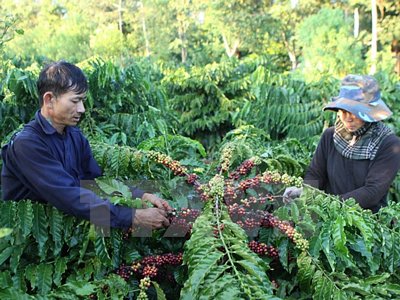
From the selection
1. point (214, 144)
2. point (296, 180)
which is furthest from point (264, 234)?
point (214, 144)

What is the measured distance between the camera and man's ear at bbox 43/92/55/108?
6.20ft

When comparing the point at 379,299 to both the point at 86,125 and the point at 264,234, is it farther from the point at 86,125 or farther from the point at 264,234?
the point at 86,125

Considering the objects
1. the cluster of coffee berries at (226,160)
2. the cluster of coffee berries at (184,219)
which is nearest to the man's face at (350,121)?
the cluster of coffee berries at (226,160)

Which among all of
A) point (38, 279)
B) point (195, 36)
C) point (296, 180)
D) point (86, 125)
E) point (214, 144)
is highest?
point (296, 180)

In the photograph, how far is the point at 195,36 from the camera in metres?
26.5

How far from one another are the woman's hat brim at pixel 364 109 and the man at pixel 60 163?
118cm

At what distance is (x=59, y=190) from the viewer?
1.65 meters

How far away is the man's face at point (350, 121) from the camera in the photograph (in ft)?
8.28

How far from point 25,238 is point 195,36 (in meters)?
25.6

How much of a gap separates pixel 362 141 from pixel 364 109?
16 centimetres

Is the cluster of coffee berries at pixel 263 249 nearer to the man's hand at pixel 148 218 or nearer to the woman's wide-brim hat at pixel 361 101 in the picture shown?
the man's hand at pixel 148 218

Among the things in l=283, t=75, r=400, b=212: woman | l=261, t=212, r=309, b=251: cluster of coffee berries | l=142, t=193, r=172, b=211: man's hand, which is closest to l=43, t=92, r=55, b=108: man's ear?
l=142, t=193, r=172, b=211: man's hand

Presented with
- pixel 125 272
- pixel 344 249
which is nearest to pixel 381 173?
pixel 344 249

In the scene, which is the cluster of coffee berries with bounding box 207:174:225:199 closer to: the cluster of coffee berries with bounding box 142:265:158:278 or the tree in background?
the cluster of coffee berries with bounding box 142:265:158:278
